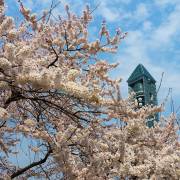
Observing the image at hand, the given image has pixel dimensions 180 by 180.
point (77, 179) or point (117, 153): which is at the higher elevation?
point (117, 153)

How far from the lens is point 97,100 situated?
5.33 meters

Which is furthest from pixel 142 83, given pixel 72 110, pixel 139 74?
pixel 72 110

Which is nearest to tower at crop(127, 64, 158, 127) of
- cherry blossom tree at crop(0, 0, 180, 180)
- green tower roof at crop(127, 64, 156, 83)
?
green tower roof at crop(127, 64, 156, 83)

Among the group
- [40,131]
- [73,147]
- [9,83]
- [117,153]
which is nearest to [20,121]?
[73,147]

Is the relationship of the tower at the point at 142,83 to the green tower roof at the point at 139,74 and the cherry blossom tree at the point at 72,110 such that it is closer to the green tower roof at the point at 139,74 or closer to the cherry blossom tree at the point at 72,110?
the green tower roof at the point at 139,74

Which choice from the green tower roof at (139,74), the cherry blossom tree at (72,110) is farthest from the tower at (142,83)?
the cherry blossom tree at (72,110)

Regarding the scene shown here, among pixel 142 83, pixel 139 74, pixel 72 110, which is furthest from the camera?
pixel 139 74

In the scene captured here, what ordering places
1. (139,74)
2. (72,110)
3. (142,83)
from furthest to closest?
(139,74) < (142,83) < (72,110)

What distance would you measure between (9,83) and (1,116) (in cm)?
58

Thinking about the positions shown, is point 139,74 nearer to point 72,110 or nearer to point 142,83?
point 142,83

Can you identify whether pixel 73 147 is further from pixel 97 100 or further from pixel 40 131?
pixel 97 100

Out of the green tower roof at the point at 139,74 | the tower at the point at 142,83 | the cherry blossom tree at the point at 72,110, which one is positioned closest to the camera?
the cherry blossom tree at the point at 72,110

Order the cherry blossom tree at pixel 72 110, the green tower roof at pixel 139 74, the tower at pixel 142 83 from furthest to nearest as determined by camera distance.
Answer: the green tower roof at pixel 139 74
the tower at pixel 142 83
the cherry blossom tree at pixel 72 110

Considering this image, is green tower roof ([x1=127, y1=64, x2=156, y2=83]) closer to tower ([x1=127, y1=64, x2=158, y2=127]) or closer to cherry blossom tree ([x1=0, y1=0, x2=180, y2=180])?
tower ([x1=127, y1=64, x2=158, y2=127])
